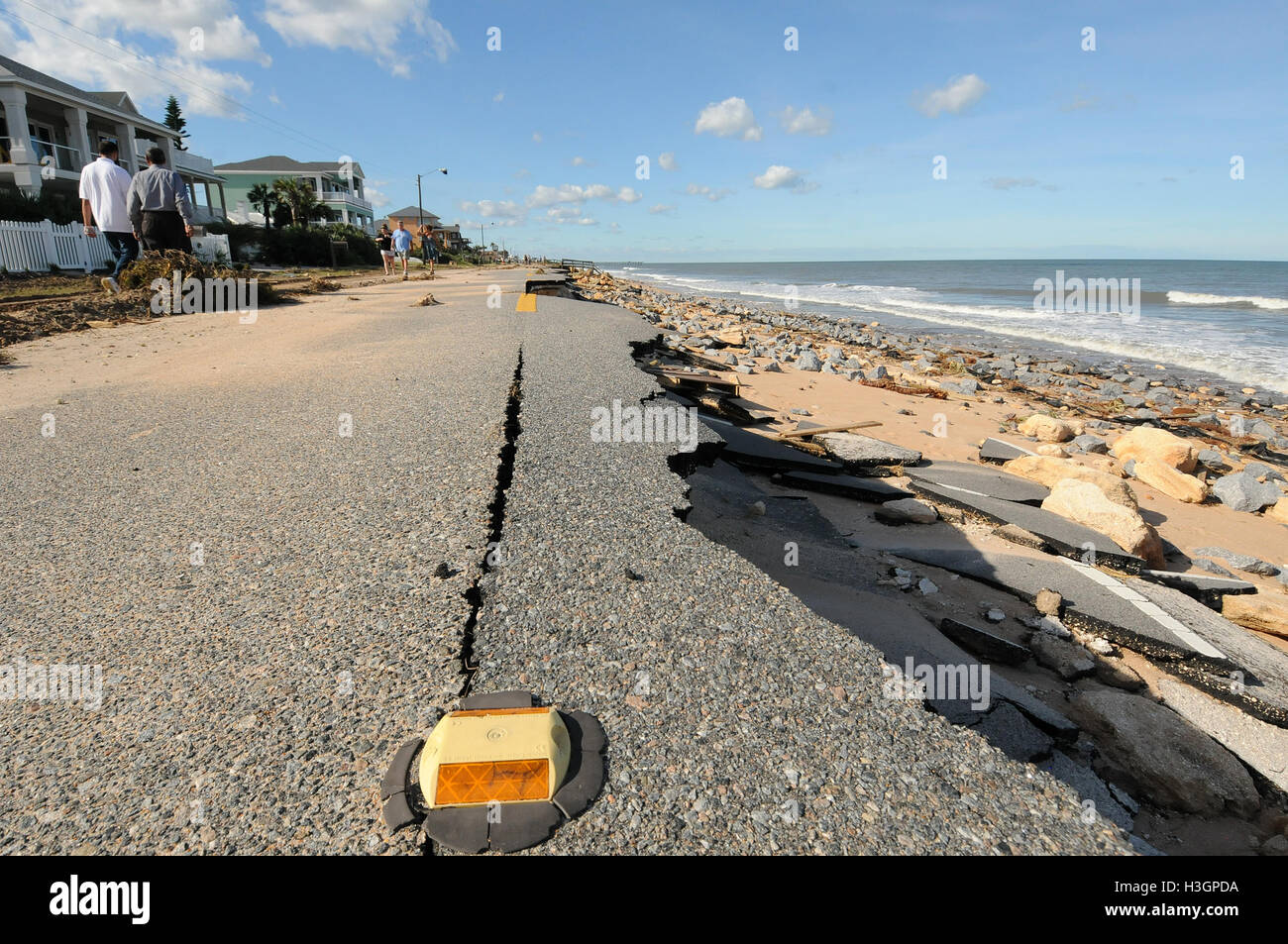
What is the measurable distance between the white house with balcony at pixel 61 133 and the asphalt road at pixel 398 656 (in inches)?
1097

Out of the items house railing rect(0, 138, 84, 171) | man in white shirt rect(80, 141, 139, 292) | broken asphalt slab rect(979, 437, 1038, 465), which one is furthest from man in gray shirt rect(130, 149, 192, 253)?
house railing rect(0, 138, 84, 171)

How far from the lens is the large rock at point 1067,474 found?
16.6ft

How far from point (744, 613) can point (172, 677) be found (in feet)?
5.64

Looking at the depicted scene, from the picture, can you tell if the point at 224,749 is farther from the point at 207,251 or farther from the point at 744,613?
the point at 207,251

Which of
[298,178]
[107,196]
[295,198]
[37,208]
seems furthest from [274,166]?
[107,196]

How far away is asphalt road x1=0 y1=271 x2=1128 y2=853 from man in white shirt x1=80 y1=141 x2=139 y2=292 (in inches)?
272

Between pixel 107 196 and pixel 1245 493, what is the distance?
Answer: 45.6 feet

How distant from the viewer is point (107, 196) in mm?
8703

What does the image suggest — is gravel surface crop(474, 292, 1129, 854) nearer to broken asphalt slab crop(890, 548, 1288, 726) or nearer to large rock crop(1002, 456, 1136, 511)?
broken asphalt slab crop(890, 548, 1288, 726)

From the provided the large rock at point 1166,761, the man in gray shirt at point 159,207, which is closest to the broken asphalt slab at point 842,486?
the large rock at point 1166,761

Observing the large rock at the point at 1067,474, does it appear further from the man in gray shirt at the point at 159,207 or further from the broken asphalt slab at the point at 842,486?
the man in gray shirt at the point at 159,207

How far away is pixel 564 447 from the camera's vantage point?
377 cm

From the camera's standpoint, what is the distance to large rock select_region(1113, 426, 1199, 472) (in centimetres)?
678
